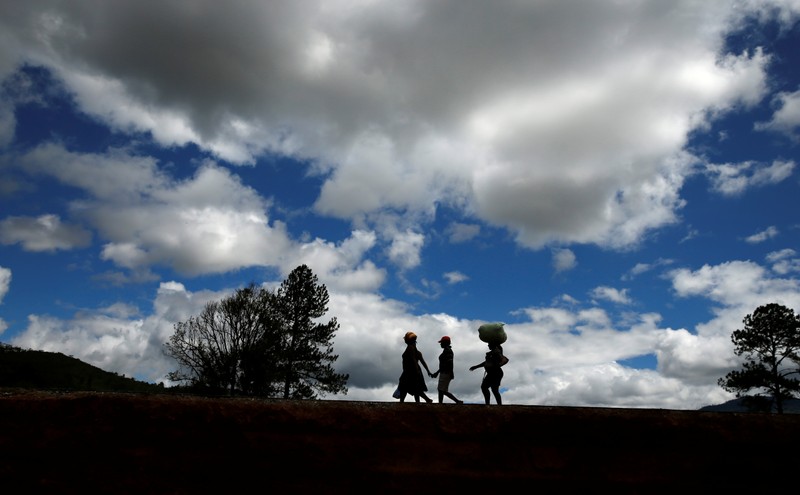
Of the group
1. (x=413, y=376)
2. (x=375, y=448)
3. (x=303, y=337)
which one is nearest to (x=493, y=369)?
(x=413, y=376)

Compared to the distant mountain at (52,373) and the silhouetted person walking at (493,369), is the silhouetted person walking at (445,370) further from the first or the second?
the distant mountain at (52,373)

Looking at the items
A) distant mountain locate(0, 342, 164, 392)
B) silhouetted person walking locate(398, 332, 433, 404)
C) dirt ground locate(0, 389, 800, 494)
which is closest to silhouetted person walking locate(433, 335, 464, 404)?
silhouetted person walking locate(398, 332, 433, 404)

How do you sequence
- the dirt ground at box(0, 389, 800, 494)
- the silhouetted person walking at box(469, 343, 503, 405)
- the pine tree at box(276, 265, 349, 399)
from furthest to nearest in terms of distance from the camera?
the pine tree at box(276, 265, 349, 399), the silhouetted person walking at box(469, 343, 503, 405), the dirt ground at box(0, 389, 800, 494)

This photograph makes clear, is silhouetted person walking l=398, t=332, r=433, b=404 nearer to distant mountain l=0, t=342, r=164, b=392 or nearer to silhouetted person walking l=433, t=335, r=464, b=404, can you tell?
silhouetted person walking l=433, t=335, r=464, b=404

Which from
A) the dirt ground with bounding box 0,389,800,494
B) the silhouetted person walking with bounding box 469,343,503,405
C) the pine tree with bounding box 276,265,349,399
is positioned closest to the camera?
the dirt ground with bounding box 0,389,800,494

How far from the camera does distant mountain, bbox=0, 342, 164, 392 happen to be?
101 ft

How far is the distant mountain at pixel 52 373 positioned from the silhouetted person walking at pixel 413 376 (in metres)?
25.7

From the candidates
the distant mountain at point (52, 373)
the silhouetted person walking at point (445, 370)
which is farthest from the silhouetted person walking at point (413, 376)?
the distant mountain at point (52, 373)

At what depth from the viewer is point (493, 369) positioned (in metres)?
8.61

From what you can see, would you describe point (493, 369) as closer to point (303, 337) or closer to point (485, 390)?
point (485, 390)

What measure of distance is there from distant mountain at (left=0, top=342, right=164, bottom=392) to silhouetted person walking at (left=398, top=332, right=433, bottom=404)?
25.7m

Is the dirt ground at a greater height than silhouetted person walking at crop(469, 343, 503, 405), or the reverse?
silhouetted person walking at crop(469, 343, 503, 405)

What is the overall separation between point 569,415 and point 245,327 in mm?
28769

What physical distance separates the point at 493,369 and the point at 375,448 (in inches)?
200
